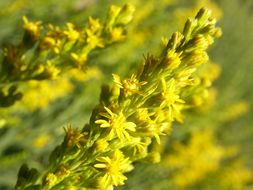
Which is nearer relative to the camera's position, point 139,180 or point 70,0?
point 139,180

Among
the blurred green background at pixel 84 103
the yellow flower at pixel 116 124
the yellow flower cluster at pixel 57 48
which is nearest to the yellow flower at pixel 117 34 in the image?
the yellow flower cluster at pixel 57 48

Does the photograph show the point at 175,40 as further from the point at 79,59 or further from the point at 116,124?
the point at 79,59

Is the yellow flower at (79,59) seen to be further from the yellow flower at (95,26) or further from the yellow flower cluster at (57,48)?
the yellow flower at (95,26)

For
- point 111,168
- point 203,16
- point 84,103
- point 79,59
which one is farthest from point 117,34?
point 84,103

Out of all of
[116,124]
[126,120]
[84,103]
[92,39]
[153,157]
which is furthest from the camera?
[84,103]

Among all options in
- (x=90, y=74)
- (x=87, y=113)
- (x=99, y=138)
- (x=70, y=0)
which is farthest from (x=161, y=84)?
(x=70, y=0)

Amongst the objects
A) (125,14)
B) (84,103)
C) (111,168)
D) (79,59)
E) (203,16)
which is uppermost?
(84,103)

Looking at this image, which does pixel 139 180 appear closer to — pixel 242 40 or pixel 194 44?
pixel 194 44
